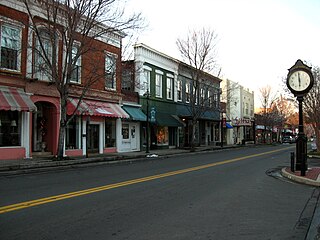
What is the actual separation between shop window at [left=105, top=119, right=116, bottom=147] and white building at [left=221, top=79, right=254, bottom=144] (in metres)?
25.9

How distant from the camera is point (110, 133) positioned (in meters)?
28.0

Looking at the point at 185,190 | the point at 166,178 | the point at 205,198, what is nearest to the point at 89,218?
the point at 205,198

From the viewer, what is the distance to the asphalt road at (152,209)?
600 centimetres

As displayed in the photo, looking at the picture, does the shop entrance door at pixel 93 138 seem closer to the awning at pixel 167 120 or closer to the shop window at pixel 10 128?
the shop window at pixel 10 128

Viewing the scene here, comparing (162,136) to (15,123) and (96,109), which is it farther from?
(15,123)

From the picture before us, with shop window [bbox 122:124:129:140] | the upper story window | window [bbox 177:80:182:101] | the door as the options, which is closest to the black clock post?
shop window [bbox 122:124:129:140]

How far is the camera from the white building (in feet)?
179

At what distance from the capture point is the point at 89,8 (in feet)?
65.3

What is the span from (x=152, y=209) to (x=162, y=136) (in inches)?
1067

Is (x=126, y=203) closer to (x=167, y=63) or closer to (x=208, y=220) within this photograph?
(x=208, y=220)

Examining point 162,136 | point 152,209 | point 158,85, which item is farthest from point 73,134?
point 152,209

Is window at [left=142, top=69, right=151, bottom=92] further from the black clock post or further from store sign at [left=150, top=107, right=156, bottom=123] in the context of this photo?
the black clock post

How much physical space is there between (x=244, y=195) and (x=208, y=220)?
3.15m

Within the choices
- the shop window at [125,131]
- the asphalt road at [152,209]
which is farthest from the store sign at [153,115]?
the asphalt road at [152,209]
